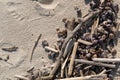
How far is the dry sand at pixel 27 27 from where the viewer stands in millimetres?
4527

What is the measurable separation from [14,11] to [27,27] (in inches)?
10.0

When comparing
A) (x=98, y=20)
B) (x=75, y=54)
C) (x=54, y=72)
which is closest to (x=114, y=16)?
(x=98, y=20)

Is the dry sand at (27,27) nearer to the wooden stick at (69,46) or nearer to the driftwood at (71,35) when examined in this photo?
the driftwood at (71,35)

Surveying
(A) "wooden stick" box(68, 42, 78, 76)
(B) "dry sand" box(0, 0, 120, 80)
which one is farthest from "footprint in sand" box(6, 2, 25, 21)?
(A) "wooden stick" box(68, 42, 78, 76)

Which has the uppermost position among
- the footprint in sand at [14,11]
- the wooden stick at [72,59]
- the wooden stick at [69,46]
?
the footprint in sand at [14,11]

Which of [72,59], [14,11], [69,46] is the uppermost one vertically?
[14,11]

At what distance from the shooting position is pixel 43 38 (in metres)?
4.56

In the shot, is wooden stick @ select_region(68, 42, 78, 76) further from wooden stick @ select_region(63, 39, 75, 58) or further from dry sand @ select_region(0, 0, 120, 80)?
dry sand @ select_region(0, 0, 120, 80)

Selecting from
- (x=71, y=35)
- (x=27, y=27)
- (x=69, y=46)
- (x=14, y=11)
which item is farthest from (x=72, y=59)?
(x=14, y=11)

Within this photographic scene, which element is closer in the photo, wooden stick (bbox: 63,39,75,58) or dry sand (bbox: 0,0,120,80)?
wooden stick (bbox: 63,39,75,58)

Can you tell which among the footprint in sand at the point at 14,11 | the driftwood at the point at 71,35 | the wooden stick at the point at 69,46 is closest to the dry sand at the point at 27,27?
the footprint in sand at the point at 14,11

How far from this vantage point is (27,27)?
459cm

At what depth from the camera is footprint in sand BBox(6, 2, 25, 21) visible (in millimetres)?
4609

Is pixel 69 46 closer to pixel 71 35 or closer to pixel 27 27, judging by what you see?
pixel 71 35
